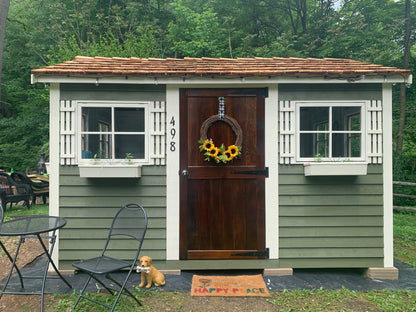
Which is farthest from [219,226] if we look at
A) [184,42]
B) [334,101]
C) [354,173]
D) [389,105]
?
[184,42]

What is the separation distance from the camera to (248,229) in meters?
3.35

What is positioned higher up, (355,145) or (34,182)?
(355,145)

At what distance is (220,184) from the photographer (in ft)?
11.0

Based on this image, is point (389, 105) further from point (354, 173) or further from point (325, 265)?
point (325, 265)

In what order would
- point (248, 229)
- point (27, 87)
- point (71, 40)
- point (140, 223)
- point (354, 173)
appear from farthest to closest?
point (27, 87)
point (71, 40)
point (248, 229)
point (354, 173)
point (140, 223)

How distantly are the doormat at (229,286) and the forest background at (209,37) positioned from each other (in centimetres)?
689

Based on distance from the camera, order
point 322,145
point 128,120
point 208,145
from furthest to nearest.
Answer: point 128,120 < point 322,145 < point 208,145

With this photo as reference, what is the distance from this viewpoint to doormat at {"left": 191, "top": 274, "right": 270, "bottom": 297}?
112 inches

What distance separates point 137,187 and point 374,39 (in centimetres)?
1043

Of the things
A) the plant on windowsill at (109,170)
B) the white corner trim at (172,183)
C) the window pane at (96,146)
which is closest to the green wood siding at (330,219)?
the white corner trim at (172,183)

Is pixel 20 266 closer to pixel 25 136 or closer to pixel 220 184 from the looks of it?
pixel 220 184

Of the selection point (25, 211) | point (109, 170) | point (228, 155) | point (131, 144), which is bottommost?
point (25, 211)

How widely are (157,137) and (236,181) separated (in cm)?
114

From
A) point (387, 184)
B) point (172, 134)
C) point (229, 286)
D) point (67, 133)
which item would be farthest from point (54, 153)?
point (387, 184)
